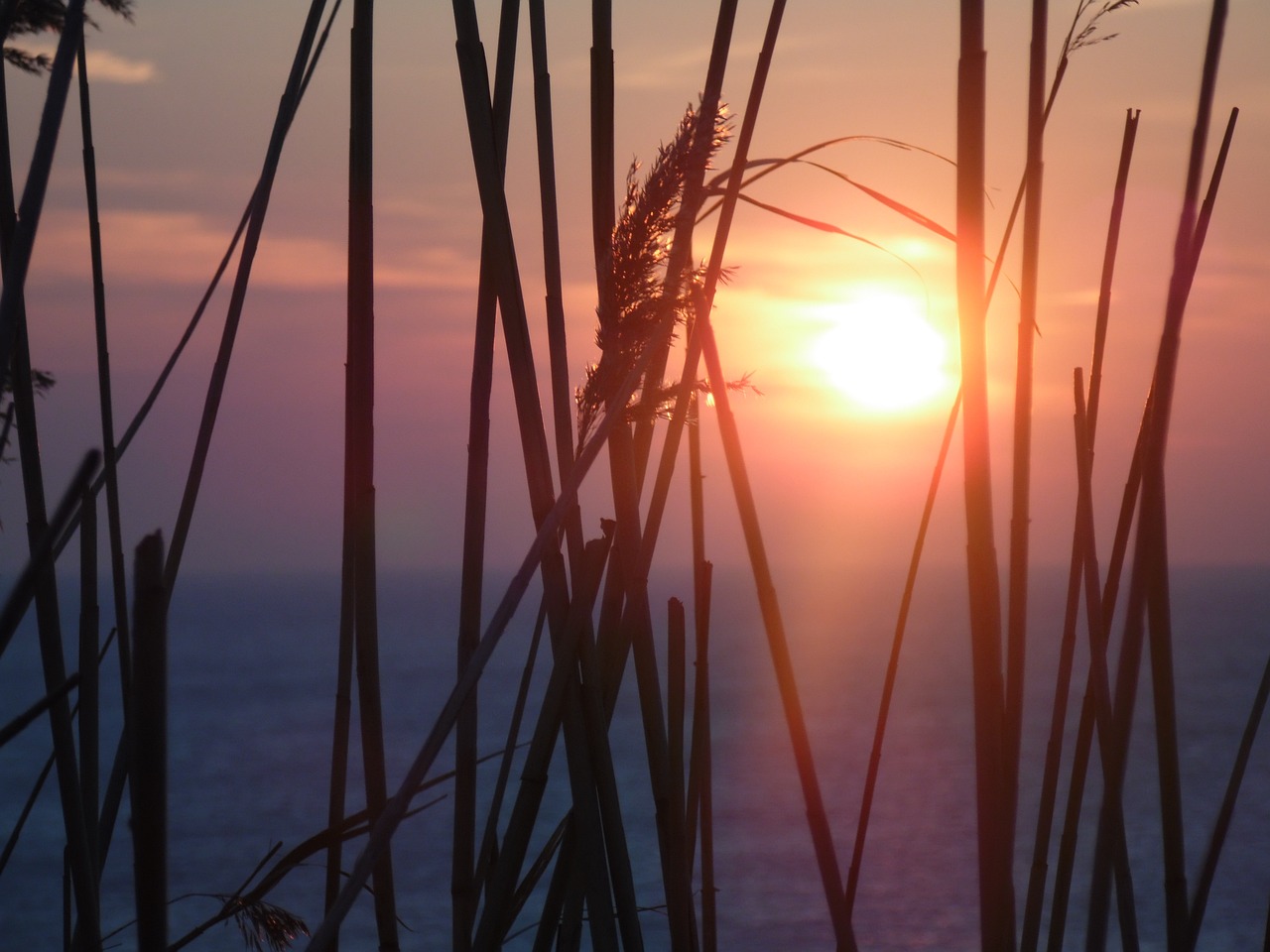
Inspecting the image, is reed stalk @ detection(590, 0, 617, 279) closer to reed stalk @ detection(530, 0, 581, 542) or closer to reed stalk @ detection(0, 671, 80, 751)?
reed stalk @ detection(530, 0, 581, 542)

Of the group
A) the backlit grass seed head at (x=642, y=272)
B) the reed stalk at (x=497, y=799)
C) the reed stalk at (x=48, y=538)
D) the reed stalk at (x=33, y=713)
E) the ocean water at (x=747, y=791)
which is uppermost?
the backlit grass seed head at (x=642, y=272)

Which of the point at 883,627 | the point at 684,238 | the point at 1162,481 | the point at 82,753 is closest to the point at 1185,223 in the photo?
the point at 1162,481

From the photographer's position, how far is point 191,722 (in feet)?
96.2

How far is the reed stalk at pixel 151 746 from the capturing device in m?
0.49

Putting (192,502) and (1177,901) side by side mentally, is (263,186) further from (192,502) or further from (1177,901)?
(1177,901)

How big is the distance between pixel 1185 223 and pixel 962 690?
113 feet

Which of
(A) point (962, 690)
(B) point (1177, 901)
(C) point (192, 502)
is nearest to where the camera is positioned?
(B) point (1177, 901)

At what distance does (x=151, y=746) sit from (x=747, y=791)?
21.9 m

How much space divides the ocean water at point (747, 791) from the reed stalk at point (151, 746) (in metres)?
0.39

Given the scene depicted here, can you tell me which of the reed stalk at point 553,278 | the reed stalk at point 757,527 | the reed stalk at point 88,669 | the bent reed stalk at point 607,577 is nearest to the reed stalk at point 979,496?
the bent reed stalk at point 607,577

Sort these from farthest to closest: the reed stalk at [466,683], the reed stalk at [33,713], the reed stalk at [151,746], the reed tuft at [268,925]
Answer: the reed tuft at [268,925], the reed stalk at [466,683], the reed stalk at [33,713], the reed stalk at [151,746]

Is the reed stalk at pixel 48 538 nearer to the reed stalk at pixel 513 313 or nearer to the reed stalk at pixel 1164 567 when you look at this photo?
the reed stalk at pixel 513 313

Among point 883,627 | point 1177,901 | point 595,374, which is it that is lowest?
point 883,627

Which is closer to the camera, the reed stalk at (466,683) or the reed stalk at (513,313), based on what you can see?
the reed stalk at (466,683)
